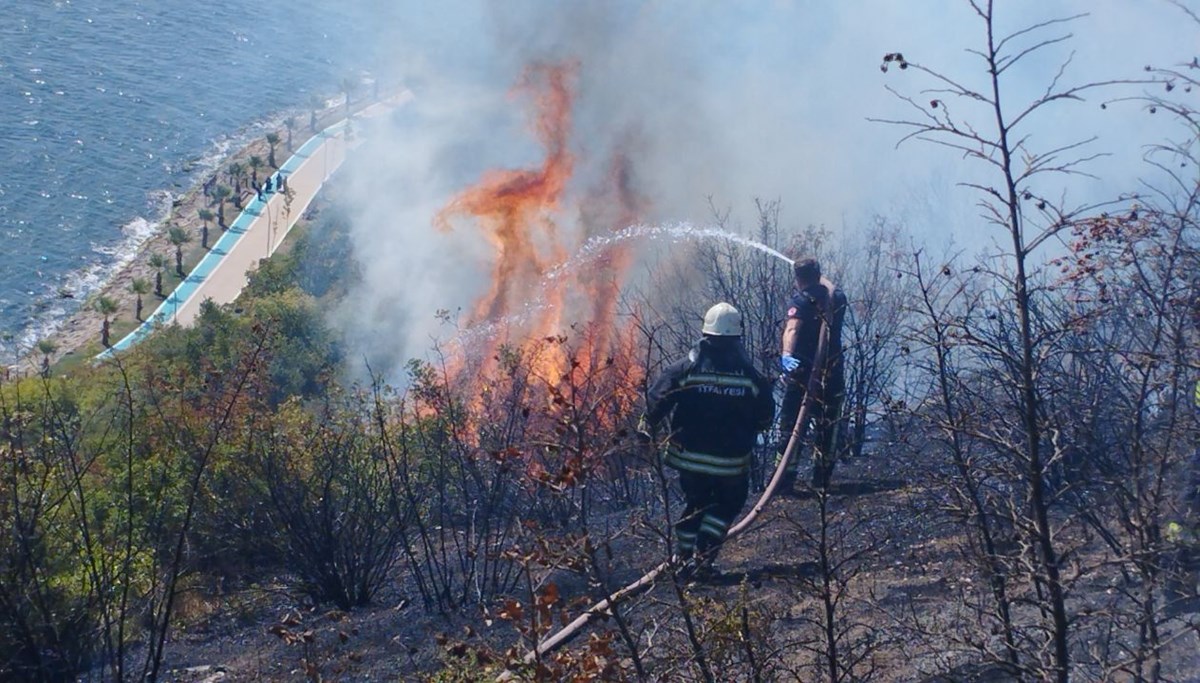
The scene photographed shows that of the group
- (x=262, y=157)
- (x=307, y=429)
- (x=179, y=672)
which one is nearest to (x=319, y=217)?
(x=262, y=157)

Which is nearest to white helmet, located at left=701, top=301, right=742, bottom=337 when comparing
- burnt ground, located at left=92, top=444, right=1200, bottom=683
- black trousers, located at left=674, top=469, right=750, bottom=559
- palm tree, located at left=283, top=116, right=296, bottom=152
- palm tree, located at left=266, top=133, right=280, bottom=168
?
black trousers, located at left=674, top=469, right=750, bottom=559

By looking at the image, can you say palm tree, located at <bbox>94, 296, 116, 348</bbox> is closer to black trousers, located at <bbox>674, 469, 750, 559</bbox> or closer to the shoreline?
the shoreline

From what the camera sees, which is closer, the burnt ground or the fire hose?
the fire hose

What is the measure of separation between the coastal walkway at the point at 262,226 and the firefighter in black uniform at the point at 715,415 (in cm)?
1870

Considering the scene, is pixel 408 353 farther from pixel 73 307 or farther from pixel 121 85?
pixel 121 85

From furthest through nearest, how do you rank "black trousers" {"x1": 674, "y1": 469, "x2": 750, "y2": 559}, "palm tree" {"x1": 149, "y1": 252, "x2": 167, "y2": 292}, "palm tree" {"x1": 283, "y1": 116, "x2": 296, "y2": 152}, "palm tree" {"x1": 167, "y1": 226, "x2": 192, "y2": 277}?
"palm tree" {"x1": 283, "y1": 116, "x2": 296, "y2": 152}, "palm tree" {"x1": 167, "y1": 226, "x2": 192, "y2": 277}, "palm tree" {"x1": 149, "y1": 252, "x2": 167, "y2": 292}, "black trousers" {"x1": 674, "y1": 469, "x2": 750, "y2": 559}

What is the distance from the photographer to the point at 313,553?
22.5 ft

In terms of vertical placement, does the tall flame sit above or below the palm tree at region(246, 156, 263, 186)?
below

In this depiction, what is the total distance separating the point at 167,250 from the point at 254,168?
5.38m

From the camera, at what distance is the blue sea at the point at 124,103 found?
3353cm

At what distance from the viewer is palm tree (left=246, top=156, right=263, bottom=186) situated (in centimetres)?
3703

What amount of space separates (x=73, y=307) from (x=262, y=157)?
38.5 ft

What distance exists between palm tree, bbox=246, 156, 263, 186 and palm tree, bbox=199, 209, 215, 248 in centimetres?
216

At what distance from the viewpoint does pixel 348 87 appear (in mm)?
45938
